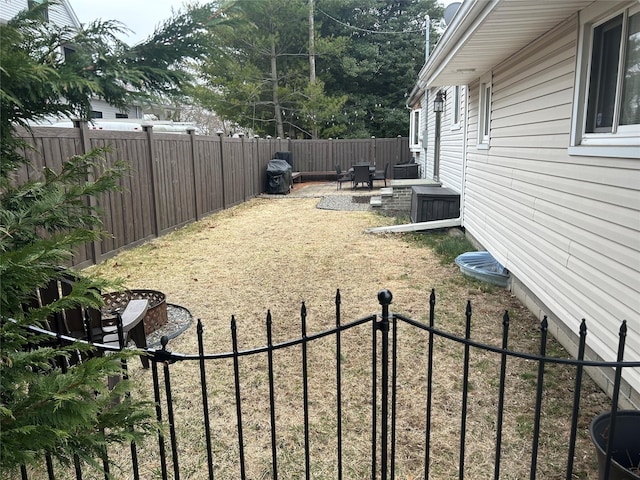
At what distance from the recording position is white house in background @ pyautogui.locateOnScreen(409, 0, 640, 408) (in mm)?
2941

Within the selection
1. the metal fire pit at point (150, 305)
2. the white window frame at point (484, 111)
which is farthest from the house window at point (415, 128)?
the metal fire pit at point (150, 305)

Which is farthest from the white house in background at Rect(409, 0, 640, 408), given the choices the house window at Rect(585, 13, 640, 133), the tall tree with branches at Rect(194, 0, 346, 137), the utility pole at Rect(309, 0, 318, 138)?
the utility pole at Rect(309, 0, 318, 138)

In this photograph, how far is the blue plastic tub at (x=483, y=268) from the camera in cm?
566

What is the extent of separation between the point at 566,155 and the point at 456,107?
21.3 feet

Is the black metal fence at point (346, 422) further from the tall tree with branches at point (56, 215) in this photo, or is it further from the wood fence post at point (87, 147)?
the wood fence post at point (87, 147)

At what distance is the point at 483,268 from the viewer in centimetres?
607

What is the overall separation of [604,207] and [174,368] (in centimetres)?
337

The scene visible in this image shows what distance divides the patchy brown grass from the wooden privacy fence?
2.30ft

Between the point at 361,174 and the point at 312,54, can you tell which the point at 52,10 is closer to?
the point at 361,174

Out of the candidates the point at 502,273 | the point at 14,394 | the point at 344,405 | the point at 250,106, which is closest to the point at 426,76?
the point at 502,273

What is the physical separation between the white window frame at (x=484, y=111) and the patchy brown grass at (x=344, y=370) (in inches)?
75.3

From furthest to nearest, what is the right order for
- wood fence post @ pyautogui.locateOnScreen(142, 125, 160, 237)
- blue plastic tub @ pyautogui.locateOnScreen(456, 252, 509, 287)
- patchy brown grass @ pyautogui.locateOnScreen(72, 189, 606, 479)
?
1. wood fence post @ pyautogui.locateOnScreen(142, 125, 160, 237)
2. blue plastic tub @ pyautogui.locateOnScreen(456, 252, 509, 287)
3. patchy brown grass @ pyautogui.locateOnScreen(72, 189, 606, 479)

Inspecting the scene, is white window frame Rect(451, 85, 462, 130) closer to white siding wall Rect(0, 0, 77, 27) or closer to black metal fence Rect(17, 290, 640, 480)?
black metal fence Rect(17, 290, 640, 480)

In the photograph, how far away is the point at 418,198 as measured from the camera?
8906mm
